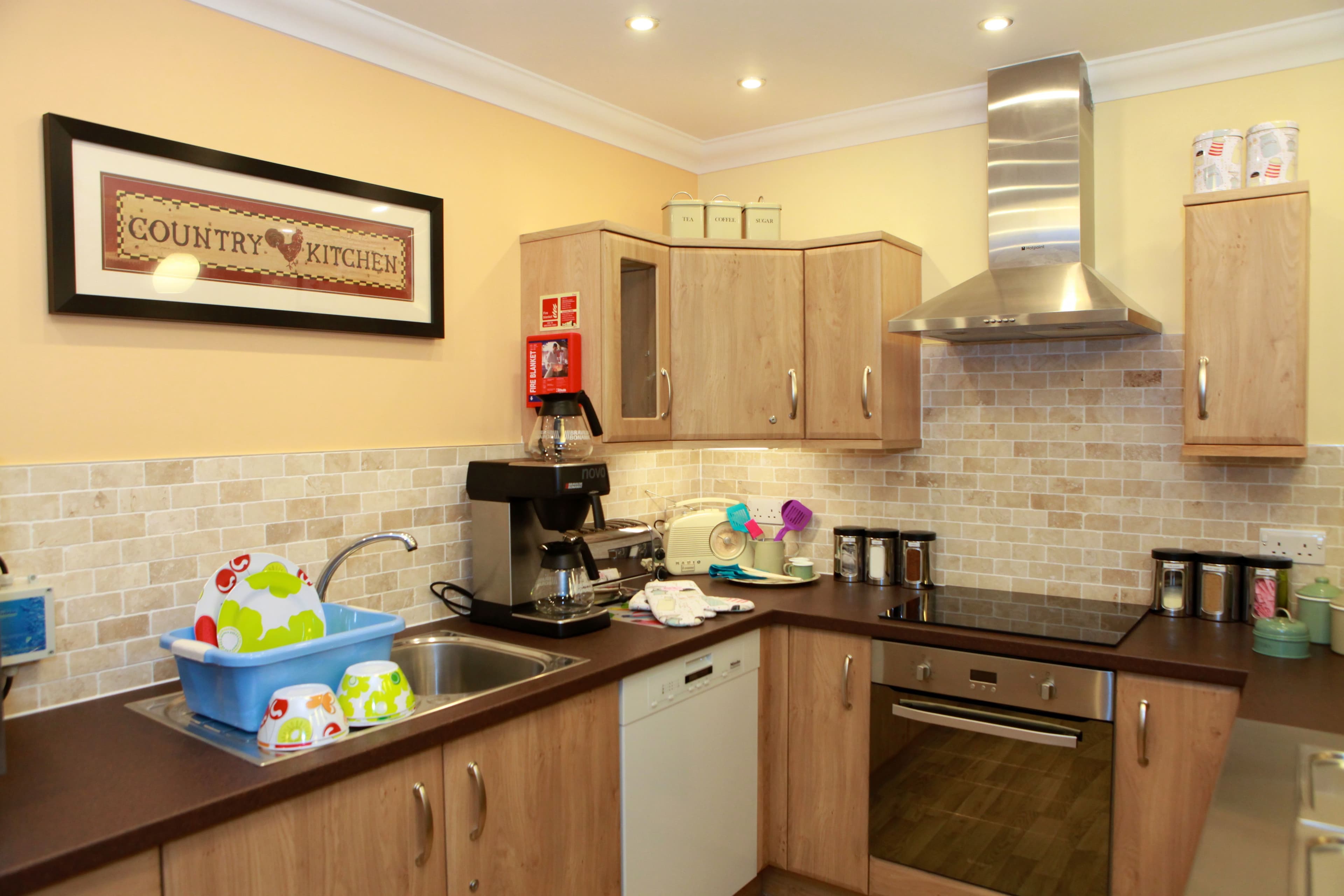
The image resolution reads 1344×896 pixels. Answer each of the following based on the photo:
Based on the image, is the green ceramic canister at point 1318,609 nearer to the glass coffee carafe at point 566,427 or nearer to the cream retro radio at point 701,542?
the cream retro radio at point 701,542

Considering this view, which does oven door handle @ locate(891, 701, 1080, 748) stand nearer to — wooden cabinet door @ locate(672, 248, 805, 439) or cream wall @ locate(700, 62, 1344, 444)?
wooden cabinet door @ locate(672, 248, 805, 439)

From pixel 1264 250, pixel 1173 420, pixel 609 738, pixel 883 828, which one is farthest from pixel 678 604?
pixel 1264 250

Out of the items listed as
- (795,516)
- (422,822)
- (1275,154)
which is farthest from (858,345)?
(422,822)

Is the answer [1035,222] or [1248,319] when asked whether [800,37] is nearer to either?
[1035,222]

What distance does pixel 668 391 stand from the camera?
2.87m

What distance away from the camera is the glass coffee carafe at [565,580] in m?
2.37

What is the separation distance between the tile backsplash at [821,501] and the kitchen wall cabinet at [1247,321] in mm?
281

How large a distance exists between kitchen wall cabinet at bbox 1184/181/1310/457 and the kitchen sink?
178 centimetres

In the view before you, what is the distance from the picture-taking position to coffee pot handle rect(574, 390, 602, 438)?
2.44 metres

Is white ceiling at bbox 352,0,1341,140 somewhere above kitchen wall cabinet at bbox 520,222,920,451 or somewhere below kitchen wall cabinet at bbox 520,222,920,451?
above

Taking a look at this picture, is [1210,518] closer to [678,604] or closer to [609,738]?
[678,604]

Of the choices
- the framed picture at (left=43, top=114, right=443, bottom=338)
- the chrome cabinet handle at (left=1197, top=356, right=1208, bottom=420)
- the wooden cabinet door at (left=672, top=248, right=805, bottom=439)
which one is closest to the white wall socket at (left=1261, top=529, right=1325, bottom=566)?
the chrome cabinet handle at (left=1197, top=356, right=1208, bottom=420)

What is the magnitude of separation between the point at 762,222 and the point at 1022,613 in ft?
5.12

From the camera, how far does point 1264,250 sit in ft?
7.30
